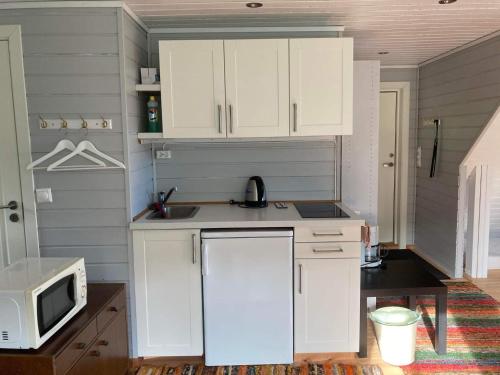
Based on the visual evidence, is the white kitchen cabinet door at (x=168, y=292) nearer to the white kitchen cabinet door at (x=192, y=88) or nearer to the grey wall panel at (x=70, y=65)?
the white kitchen cabinet door at (x=192, y=88)

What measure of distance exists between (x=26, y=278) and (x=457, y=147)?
12.0 ft

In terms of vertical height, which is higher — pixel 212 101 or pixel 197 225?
pixel 212 101

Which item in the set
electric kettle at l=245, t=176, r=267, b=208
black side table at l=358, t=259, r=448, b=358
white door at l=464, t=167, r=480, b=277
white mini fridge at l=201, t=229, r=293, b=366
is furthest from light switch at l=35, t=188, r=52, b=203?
white door at l=464, t=167, r=480, b=277

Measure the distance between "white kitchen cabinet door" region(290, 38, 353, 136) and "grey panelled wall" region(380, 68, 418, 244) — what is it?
96.8 inches

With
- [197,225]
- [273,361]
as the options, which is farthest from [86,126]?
[273,361]

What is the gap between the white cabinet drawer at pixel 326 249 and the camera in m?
2.65

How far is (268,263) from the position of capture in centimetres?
264

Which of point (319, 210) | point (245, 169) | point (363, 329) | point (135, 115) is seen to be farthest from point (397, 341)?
point (135, 115)

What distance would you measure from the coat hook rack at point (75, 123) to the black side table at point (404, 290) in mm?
1910

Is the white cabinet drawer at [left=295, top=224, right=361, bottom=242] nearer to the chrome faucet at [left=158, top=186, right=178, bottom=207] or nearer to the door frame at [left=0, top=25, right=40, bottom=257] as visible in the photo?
the chrome faucet at [left=158, top=186, right=178, bottom=207]

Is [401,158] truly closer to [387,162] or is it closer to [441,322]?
[387,162]

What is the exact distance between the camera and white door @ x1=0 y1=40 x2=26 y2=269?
8.33 ft

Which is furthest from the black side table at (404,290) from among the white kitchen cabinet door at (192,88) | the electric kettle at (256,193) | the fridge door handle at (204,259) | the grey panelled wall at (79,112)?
the grey panelled wall at (79,112)

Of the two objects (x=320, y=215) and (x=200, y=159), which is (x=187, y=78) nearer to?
(x=200, y=159)
